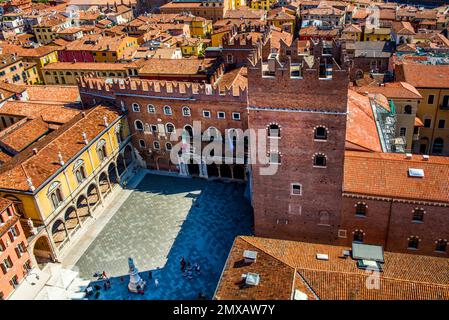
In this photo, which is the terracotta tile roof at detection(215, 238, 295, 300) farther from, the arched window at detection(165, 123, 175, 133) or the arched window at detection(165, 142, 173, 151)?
the arched window at detection(165, 142, 173, 151)

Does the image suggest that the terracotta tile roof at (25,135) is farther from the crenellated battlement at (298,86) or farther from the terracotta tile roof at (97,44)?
the terracotta tile roof at (97,44)

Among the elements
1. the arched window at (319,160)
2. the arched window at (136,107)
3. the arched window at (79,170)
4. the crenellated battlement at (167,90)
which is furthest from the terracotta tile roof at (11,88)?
the arched window at (319,160)

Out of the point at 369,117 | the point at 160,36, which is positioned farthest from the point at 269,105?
the point at 160,36

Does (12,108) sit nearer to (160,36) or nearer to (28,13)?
(160,36)

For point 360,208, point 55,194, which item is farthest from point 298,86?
point 55,194

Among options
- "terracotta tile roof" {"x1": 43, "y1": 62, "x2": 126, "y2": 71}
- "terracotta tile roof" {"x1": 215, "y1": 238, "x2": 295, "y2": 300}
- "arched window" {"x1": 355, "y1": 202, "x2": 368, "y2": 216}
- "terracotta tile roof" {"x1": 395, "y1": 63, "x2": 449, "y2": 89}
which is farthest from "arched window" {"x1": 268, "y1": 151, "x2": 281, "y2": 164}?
"terracotta tile roof" {"x1": 43, "y1": 62, "x2": 126, "y2": 71}

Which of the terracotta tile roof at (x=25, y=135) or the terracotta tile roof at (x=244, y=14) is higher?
the terracotta tile roof at (x=244, y=14)

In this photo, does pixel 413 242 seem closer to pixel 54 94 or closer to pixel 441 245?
pixel 441 245
